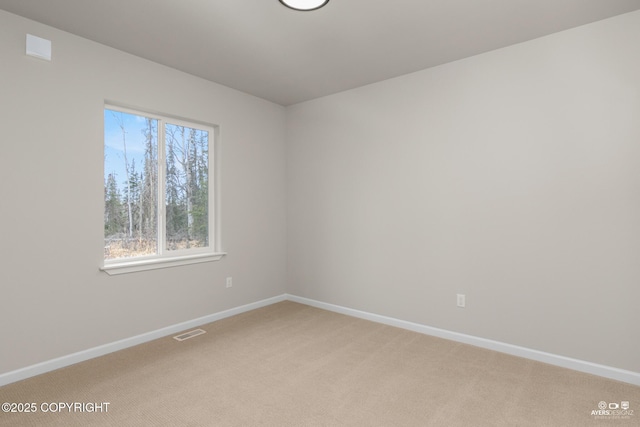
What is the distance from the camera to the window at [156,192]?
10.3 feet

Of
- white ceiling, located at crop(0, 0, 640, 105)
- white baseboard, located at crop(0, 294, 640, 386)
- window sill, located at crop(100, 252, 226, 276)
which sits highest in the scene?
white ceiling, located at crop(0, 0, 640, 105)

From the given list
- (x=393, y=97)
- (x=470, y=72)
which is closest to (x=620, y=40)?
(x=470, y=72)

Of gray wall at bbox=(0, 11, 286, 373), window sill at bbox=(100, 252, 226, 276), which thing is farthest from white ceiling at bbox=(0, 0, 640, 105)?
window sill at bbox=(100, 252, 226, 276)

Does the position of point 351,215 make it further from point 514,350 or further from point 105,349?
point 105,349

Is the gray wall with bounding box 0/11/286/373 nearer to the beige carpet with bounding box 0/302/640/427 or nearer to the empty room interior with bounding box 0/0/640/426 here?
the empty room interior with bounding box 0/0/640/426

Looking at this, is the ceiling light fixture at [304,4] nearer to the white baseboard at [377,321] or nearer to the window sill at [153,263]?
the window sill at [153,263]

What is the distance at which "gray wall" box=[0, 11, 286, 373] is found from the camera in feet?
8.07

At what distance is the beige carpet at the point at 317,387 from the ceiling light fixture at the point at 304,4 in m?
2.60

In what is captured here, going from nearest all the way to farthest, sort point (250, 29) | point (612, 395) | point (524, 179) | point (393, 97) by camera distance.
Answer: point (612, 395), point (250, 29), point (524, 179), point (393, 97)

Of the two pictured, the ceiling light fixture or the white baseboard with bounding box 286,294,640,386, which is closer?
the ceiling light fixture

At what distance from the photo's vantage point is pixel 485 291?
10.1ft

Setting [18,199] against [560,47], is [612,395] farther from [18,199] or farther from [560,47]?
[18,199]

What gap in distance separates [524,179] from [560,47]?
1.07 m

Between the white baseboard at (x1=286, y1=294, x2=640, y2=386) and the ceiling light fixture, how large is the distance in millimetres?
2989
